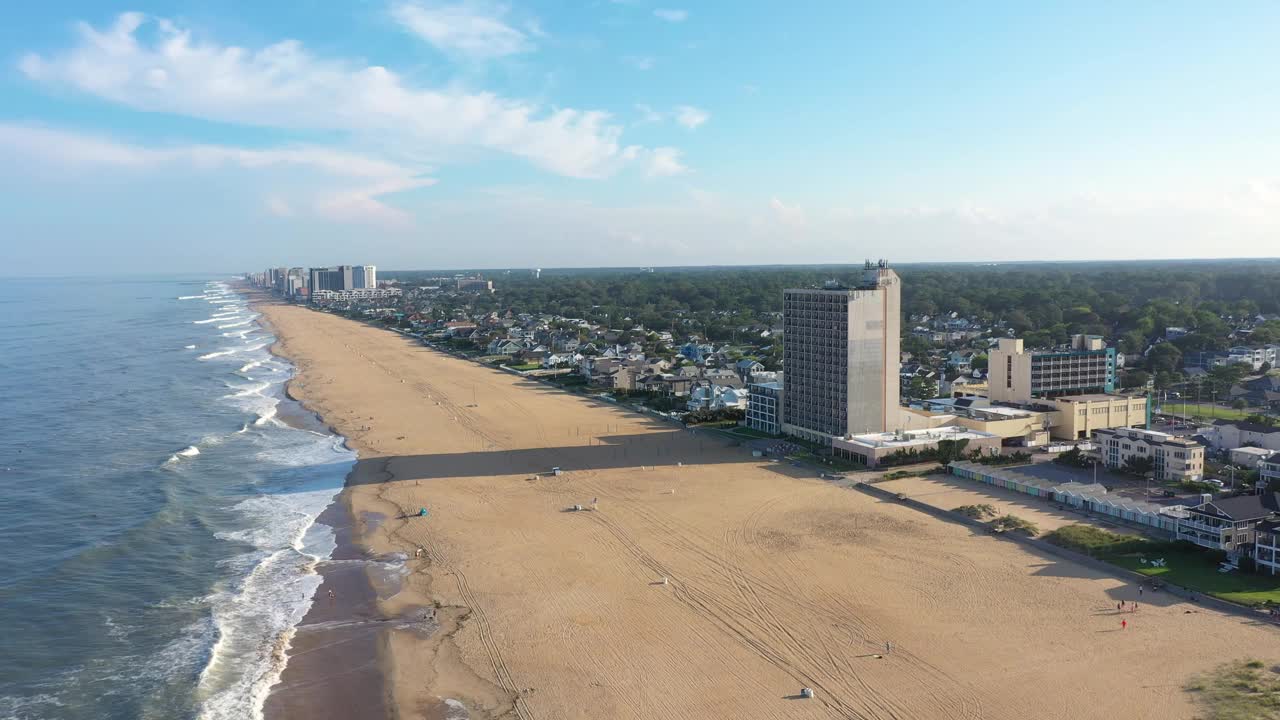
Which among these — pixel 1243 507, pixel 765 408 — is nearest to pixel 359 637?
pixel 1243 507

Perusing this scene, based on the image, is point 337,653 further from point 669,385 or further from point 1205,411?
point 1205,411

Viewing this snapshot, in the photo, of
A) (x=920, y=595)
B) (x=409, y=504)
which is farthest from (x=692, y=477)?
(x=920, y=595)

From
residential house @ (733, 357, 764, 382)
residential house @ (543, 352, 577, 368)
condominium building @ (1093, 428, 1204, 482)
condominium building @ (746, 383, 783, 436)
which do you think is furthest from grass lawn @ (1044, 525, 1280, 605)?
residential house @ (543, 352, 577, 368)

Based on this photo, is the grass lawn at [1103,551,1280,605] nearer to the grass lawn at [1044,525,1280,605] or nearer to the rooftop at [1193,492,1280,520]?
the grass lawn at [1044,525,1280,605]

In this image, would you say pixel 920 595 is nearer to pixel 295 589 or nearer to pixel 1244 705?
pixel 1244 705

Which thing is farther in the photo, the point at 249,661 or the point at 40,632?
the point at 40,632

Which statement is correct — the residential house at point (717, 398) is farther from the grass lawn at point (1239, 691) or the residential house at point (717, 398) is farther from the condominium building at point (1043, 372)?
the grass lawn at point (1239, 691)

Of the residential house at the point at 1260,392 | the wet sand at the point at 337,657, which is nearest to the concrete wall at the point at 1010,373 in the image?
the residential house at the point at 1260,392
